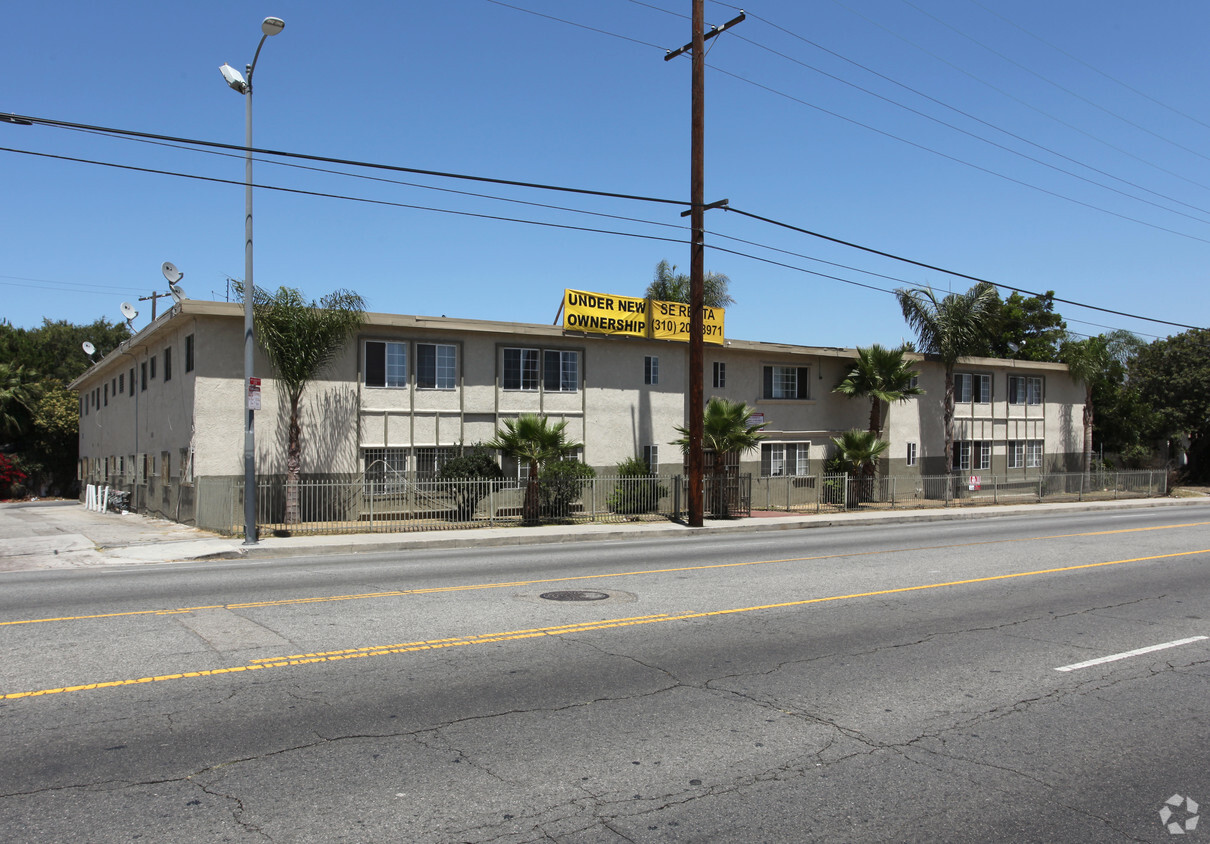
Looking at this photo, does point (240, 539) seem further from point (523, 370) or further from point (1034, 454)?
point (1034, 454)

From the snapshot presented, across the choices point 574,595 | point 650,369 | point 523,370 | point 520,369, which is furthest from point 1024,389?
point 574,595

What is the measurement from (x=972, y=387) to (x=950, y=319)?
5.52m

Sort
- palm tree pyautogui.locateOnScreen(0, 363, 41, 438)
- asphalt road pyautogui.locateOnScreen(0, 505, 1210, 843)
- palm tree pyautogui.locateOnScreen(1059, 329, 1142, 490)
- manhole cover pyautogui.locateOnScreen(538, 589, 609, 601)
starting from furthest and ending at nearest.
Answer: palm tree pyautogui.locateOnScreen(0, 363, 41, 438), palm tree pyautogui.locateOnScreen(1059, 329, 1142, 490), manhole cover pyautogui.locateOnScreen(538, 589, 609, 601), asphalt road pyautogui.locateOnScreen(0, 505, 1210, 843)

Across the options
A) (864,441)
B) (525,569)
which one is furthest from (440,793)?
(864,441)

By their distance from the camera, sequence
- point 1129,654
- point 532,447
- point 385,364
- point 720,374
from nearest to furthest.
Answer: point 1129,654 → point 532,447 → point 385,364 → point 720,374

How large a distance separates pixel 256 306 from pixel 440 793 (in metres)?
19.6

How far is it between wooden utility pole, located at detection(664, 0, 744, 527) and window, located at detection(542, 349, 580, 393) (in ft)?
18.6

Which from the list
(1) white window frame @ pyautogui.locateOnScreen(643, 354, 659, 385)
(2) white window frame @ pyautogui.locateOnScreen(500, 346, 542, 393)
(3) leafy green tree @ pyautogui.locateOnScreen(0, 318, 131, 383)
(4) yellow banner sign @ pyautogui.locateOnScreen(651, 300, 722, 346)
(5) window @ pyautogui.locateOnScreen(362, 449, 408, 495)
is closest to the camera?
(5) window @ pyautogui.locateOnScreen(362, 449, 408, 495)

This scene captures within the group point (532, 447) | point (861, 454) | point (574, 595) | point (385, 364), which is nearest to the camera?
point (574, 595)

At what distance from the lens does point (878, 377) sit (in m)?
32.8

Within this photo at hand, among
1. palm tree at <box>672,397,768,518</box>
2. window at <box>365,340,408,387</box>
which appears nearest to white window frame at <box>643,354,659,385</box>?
palm tree at <box>672,397,768,518</box>

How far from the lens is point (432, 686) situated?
660 centimetres

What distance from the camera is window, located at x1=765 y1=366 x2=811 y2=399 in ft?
109

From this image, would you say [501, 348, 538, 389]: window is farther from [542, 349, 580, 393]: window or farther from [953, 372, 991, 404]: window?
[953, 372, 991, 404]: window
